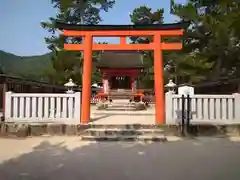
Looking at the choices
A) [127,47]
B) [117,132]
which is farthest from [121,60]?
[117,132]

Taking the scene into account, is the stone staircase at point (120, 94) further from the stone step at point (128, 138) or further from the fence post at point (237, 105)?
the stone step at point (128, 138)

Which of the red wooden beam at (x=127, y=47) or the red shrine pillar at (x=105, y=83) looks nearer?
the red wooden beam at (x=127, y=47)

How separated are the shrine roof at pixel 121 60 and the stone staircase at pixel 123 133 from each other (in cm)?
1521

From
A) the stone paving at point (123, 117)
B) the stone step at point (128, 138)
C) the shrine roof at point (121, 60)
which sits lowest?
the stone step at point (128, 138)

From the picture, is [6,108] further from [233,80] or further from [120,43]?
[233,80]

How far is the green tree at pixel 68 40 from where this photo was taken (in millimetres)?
28078

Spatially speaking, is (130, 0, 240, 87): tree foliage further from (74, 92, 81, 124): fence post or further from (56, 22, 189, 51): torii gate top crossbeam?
(74, 92, 81, 124): fence post

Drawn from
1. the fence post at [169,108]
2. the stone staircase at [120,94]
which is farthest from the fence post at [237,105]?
the stone staircase at [120,94]

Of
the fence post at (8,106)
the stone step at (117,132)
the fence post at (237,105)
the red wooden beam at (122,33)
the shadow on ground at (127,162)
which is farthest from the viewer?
the red wooden beam at (122,33)

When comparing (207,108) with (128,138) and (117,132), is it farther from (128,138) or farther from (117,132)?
(117,132)

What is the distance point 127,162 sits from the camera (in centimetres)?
613

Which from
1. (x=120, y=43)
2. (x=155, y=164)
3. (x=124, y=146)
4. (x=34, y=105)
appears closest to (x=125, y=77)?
(x=120, y=43)

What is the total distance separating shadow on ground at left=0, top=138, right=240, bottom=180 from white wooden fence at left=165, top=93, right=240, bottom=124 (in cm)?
162

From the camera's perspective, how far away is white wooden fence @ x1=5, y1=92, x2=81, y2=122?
991 cm
